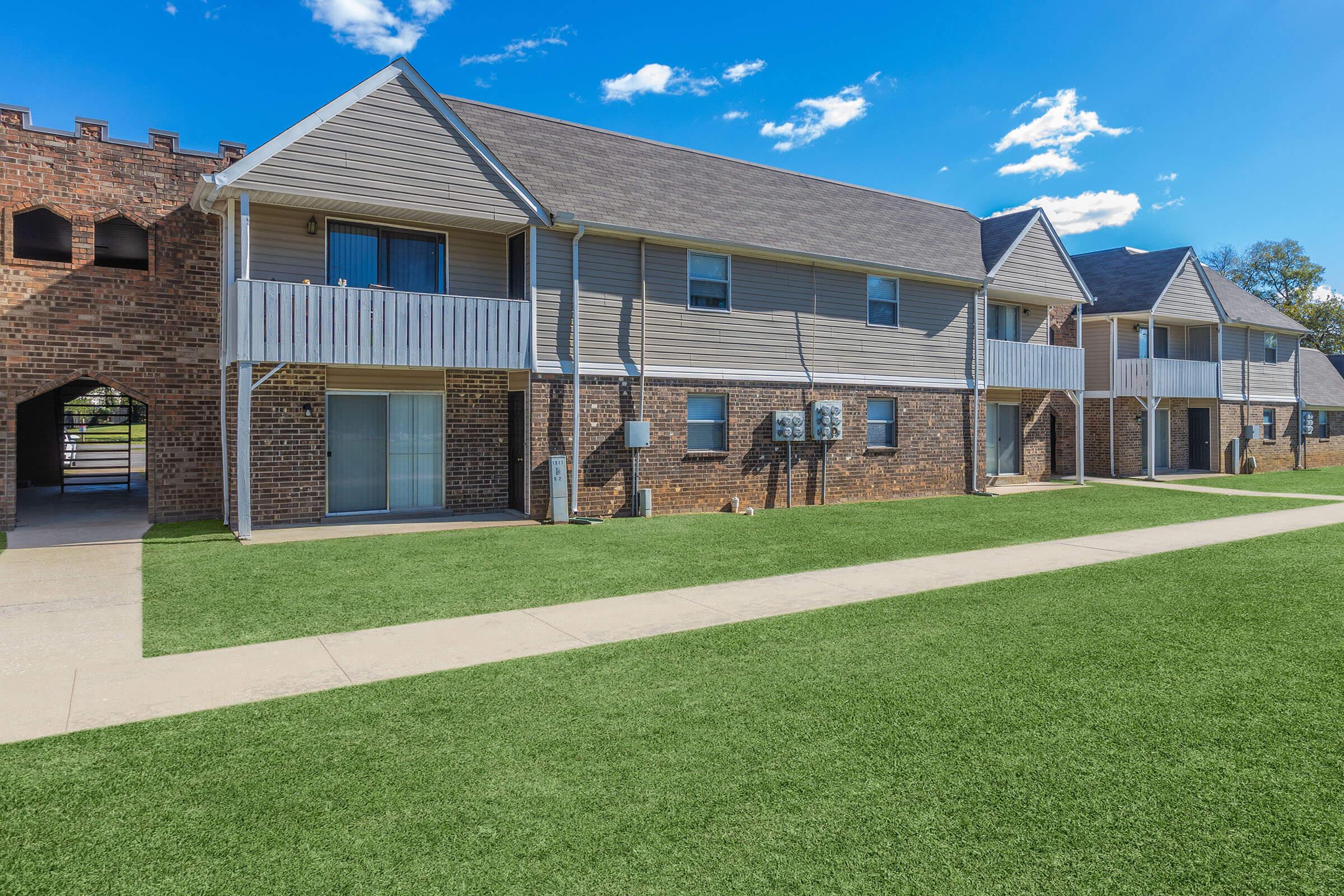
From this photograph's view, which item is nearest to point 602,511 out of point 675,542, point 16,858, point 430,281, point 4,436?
point 675,542

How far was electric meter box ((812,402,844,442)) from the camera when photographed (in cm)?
1750

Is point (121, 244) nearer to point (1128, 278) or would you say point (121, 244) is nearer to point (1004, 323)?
point (1004, 323)

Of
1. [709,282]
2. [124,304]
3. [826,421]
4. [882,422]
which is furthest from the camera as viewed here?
[882,422]

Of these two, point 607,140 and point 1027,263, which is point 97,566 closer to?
point 607,140

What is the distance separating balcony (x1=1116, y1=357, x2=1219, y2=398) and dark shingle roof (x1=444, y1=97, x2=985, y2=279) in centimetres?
790

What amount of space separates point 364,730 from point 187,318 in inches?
489

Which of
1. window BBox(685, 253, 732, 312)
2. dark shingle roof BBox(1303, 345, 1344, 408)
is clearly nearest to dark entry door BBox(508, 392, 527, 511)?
window BBox(685, 253, 732, 312)

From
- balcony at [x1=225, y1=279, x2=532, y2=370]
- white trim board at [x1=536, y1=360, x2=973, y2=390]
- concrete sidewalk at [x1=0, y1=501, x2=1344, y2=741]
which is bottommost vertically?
concrete sidewalk at [x1=0, y1=501, x2=1344, y2=741]

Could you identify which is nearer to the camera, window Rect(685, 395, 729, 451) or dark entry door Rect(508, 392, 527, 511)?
dark entry door Rect(508, 392, 527, 511)

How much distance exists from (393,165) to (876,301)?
11.3 metres

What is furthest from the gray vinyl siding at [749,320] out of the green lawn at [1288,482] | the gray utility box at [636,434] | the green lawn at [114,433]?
the green lawn at [114,433]

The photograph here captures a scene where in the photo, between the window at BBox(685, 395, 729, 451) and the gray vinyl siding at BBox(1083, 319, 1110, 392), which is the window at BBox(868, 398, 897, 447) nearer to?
the window at BBox(685, 395, 729, 451)

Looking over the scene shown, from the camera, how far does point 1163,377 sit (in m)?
25.7

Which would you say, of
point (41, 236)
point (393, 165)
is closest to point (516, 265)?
point (393, 165)
